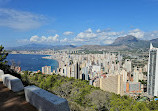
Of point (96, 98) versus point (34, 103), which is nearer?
point (34, 103)

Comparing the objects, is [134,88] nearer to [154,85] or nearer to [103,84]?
[154,85]

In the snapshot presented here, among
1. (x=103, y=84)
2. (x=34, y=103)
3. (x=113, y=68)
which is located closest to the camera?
(x=34, y=103)

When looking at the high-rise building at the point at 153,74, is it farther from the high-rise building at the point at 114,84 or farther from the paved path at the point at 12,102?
the paved path at the point at 12,102

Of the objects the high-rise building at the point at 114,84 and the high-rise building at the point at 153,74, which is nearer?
the high-rise building at the point at 114,84

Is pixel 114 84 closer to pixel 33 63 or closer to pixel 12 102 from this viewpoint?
pixel 12 102

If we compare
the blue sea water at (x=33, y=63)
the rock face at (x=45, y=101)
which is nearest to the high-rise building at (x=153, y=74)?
the rock face at (x=45, y=101)

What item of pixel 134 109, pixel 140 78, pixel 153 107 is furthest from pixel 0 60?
pixel 140 78

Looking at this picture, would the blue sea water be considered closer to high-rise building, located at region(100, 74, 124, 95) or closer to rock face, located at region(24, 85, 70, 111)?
high-rise building, located at region(100, 74, 124, 95)
